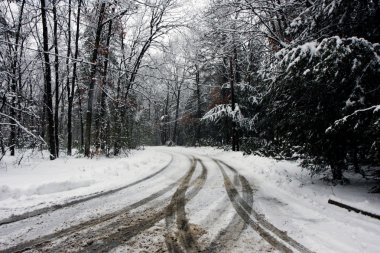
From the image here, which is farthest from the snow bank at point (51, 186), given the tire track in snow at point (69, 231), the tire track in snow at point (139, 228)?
the tire track in snow at point (139, 228)

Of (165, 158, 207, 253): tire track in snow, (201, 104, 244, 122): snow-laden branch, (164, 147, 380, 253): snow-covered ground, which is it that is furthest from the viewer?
(201, 104, 244, 122): snow-laden branch

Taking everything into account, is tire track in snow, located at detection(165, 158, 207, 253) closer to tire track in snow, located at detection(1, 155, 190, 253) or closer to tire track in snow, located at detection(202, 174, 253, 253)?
tire track in snow, located at detection(202, 174, 253, 253)

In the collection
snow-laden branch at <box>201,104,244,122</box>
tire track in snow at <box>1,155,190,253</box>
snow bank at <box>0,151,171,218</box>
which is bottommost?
tire track in snow at <box>1,155,190,253</box>

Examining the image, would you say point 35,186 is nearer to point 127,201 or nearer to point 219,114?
point 127,201

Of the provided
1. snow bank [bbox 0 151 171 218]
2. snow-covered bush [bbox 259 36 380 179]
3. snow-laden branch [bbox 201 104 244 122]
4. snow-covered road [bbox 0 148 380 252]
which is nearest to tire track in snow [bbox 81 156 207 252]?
snow-covered road [bbox 0 148 380 252]

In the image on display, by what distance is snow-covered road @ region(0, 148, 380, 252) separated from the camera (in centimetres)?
434

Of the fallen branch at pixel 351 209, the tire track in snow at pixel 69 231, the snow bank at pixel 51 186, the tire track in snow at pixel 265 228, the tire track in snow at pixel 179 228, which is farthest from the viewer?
the snow bank at pixel 51 186

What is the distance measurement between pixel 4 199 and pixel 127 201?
2.91 metres

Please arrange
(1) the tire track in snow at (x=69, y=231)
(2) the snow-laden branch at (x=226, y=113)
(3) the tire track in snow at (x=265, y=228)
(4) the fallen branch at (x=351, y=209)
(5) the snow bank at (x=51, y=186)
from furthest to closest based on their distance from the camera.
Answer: (2) the snow-laden branch at (x=226, y=113), (5) the snow bank at (x=51, y=186), (4) the fallen branch at (x=351, y=209), (3) the tire track in snow at (x=265, y=228), (1) the tire track in snow at (x=69, y=231)

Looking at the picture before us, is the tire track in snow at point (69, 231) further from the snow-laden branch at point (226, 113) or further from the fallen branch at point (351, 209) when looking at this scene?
the snow-laden branch at point (226, 113)

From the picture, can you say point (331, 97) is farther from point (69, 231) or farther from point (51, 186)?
point (51, 186)

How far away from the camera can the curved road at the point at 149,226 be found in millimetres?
4309

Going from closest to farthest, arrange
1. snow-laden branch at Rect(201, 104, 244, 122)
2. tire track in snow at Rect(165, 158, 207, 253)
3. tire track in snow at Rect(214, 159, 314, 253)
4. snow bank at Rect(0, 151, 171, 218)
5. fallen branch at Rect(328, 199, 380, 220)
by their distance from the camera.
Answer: tire track in snow at Rect(165, 158, 207, 253)
tire track in snow at Rect(214, 159, 314, 253)
fallen branch at Rect(328, 199, 380, 220)
snow bank at Rect(0, 151, 171, 218)
snow-laden branch at Rect(201, 104, 244, 122)

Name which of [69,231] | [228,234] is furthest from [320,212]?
[69,231]
